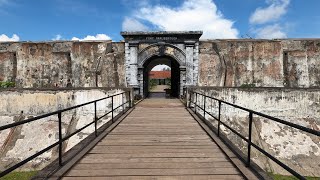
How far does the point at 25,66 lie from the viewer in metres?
18.2

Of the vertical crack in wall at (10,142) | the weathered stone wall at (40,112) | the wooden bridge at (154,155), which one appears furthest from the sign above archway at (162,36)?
the wooden bridge at (154,155)

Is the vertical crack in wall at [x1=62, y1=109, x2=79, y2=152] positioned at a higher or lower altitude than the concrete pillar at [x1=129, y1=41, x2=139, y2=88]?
lower

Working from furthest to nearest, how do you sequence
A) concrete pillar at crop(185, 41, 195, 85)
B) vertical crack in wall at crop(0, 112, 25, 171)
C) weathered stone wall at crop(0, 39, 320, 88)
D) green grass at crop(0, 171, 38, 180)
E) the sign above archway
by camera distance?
weathered stone wall at crop(0, 39, 320, 88), concrete pillar at crop(185, 41, 195, 85), the sign above archway, vertical crack in wall at crop(0, 112, 25, 171), green grass at crop(0, 171, 38, 180)

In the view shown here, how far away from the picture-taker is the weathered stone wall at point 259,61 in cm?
1784

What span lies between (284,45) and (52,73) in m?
14.6

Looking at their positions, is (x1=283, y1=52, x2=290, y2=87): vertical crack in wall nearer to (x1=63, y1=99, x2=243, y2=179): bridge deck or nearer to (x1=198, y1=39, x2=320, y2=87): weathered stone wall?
(x1=198, y1=39, x2=320, y2=87): weathered stone wall

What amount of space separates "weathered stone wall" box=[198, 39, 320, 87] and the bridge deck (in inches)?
427

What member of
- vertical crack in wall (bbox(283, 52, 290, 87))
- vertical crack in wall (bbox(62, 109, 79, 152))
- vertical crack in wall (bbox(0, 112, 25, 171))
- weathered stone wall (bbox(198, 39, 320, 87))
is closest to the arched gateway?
weathered stone wall (bbox(198, 39, 320, 87))

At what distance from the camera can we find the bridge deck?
403cm

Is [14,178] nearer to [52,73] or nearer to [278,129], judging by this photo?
[52,73]

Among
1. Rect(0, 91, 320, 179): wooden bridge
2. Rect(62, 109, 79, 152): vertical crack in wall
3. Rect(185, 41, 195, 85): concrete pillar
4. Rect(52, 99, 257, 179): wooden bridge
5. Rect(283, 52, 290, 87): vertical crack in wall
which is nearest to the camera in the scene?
Rect(0, 91, 320, 179): wooden bridge

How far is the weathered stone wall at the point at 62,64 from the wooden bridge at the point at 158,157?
1082 cm

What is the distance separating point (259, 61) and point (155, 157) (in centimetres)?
1472

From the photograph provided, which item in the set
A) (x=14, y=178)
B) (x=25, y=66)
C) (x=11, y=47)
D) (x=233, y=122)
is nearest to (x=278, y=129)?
(x=233, y=122)
